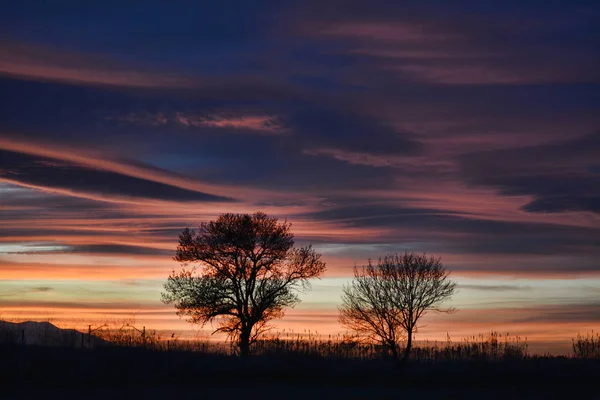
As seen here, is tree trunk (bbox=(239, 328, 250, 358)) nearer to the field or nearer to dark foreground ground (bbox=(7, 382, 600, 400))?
the field

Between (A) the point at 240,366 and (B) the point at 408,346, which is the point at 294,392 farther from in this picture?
(B) the point at 408,346

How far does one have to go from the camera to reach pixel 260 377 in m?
42.2

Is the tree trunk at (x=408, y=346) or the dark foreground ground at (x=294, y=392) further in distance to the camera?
the tree trunk at (x=408, y=346)

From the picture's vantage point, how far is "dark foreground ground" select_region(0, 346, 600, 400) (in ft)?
109

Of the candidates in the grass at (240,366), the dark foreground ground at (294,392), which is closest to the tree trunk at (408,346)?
the grass at (240,366)

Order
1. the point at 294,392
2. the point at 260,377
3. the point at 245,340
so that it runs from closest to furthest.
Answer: the point at 294,392, the point at 260,377, the point at 245,340

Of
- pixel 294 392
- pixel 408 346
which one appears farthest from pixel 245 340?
pixel 294 392

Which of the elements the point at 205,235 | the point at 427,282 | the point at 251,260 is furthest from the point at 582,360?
the point at 205,235

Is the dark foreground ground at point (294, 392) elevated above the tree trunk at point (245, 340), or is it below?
below

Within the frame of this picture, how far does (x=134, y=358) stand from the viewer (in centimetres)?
3956

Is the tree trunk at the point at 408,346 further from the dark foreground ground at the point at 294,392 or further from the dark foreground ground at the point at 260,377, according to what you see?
the dark foreground ground at the point at 294,392

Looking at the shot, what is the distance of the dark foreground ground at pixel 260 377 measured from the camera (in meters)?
33.3

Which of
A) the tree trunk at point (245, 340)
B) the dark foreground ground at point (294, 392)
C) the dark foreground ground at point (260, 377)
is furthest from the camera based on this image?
the tree trunk at point (245, 340)

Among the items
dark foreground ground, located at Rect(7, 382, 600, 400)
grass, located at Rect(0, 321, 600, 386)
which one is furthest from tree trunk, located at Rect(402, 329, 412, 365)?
dark foreground ground, located at Rect(7, 382, 600, 400)
